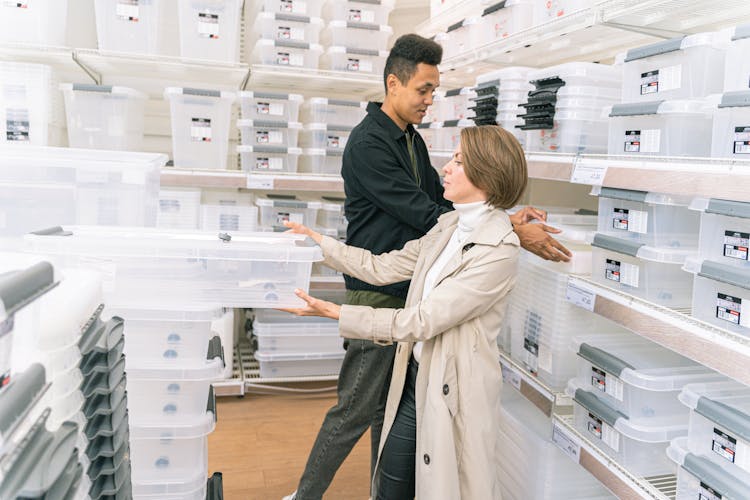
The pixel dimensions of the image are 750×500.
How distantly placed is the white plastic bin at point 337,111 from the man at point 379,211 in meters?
1.39

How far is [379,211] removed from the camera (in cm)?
222

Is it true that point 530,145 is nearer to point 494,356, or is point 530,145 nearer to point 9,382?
point 494,356

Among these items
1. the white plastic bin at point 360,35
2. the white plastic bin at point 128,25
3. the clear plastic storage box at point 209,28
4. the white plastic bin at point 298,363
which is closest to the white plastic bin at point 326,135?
the white plastic bin at point 360,35

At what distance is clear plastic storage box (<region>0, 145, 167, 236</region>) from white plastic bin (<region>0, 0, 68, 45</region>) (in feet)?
4.37

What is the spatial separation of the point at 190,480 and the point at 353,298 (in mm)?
797

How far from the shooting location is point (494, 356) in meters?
1.69

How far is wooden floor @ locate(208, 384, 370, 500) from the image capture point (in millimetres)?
2740

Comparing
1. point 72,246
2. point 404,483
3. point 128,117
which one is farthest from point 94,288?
point 128,117

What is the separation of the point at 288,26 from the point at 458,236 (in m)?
2.22

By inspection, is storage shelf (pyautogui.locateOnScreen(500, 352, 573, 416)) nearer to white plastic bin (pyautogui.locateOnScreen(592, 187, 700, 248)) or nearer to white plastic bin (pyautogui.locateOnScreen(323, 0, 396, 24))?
white plastic bin (pyautogui.locateOnScreen(592, 187, 700, 248))

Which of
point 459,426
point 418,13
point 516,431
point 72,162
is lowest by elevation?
point 516,431

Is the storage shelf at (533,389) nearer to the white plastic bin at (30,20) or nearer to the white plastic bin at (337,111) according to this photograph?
the white plastic bin at (337,111)

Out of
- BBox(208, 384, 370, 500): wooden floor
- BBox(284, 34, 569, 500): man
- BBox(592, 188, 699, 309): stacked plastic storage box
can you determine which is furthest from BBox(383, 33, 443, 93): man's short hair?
BBox(208, 384, 370, 500): wooden floor

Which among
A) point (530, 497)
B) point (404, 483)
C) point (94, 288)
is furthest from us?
point (530, 497)
